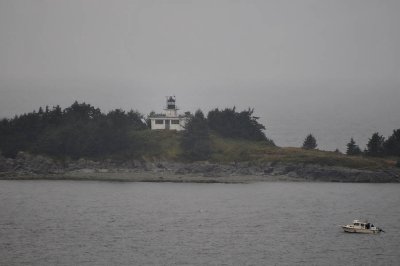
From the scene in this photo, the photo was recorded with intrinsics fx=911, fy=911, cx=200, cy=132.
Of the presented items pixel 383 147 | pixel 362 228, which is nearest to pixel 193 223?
pixel 362 228

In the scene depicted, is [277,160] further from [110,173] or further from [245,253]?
[245,253]

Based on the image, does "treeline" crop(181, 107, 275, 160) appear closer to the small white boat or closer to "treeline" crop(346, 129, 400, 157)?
"treeline" crop(346, 129, 400, 157)

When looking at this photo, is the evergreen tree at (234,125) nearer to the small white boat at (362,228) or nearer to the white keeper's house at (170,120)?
the white keeper's house at (170,120)

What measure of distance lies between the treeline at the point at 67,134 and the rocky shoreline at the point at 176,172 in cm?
200

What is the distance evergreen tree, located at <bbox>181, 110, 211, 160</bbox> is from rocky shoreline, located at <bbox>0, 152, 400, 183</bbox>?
7.66ft

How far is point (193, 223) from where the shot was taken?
88500 millimetres

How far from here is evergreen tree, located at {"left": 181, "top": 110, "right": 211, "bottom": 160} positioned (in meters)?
134

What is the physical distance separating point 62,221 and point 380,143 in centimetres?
6526

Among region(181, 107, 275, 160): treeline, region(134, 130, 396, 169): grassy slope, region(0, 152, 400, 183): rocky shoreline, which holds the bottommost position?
region(0, 152, 400, 183): rocky shoreline

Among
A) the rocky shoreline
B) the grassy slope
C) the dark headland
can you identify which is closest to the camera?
the rocky shoreline

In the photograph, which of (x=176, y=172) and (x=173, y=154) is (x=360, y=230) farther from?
(x=173, y=154)

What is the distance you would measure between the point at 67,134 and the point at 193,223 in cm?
5314

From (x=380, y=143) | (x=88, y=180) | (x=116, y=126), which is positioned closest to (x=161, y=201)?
(x=88, y=180)

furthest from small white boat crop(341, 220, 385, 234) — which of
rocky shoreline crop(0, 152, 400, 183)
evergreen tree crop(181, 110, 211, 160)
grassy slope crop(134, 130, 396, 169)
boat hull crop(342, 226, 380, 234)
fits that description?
evergreen tree crop(181, 110, 211, 160)
